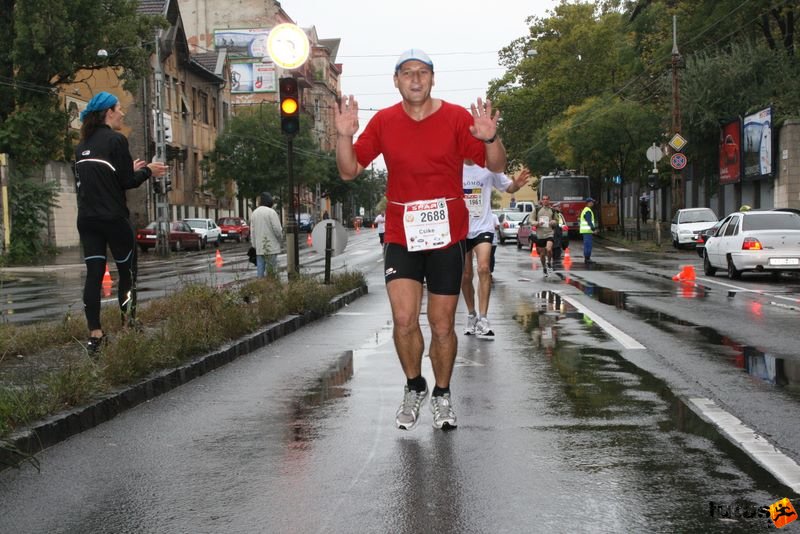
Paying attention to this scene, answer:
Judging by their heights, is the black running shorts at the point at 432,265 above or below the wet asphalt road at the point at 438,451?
above

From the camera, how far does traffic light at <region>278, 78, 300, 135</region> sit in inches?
578

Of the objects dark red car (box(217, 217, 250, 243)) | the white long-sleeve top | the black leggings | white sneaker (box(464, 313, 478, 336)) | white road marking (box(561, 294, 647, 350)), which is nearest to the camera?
the black leggings

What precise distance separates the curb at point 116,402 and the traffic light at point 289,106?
4.41 m

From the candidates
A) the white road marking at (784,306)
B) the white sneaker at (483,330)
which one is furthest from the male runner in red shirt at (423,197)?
the white road marking at (784,306)

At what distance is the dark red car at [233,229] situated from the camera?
196 ft

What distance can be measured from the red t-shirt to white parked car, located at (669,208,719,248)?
1303 inches

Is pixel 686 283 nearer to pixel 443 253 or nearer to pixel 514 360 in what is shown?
pixel 514 360

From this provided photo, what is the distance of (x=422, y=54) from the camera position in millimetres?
6312

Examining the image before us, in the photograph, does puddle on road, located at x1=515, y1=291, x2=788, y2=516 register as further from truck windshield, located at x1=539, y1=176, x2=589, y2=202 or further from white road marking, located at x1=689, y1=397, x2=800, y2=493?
truck windshield, located at x1=539, y1=176, x2=589, y2=202

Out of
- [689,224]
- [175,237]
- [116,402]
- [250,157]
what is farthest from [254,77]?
[116,402]

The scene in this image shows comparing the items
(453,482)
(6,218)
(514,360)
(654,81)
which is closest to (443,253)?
(453,482)

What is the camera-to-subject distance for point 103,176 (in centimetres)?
838

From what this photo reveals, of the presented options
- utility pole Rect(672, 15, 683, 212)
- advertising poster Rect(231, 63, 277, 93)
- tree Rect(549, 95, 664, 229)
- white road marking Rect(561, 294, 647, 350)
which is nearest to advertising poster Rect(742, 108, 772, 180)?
utility pole Rect(672, 15, 683, 212)

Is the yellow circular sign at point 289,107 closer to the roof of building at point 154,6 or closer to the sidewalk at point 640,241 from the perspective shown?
the sidewalk at point 640,241
